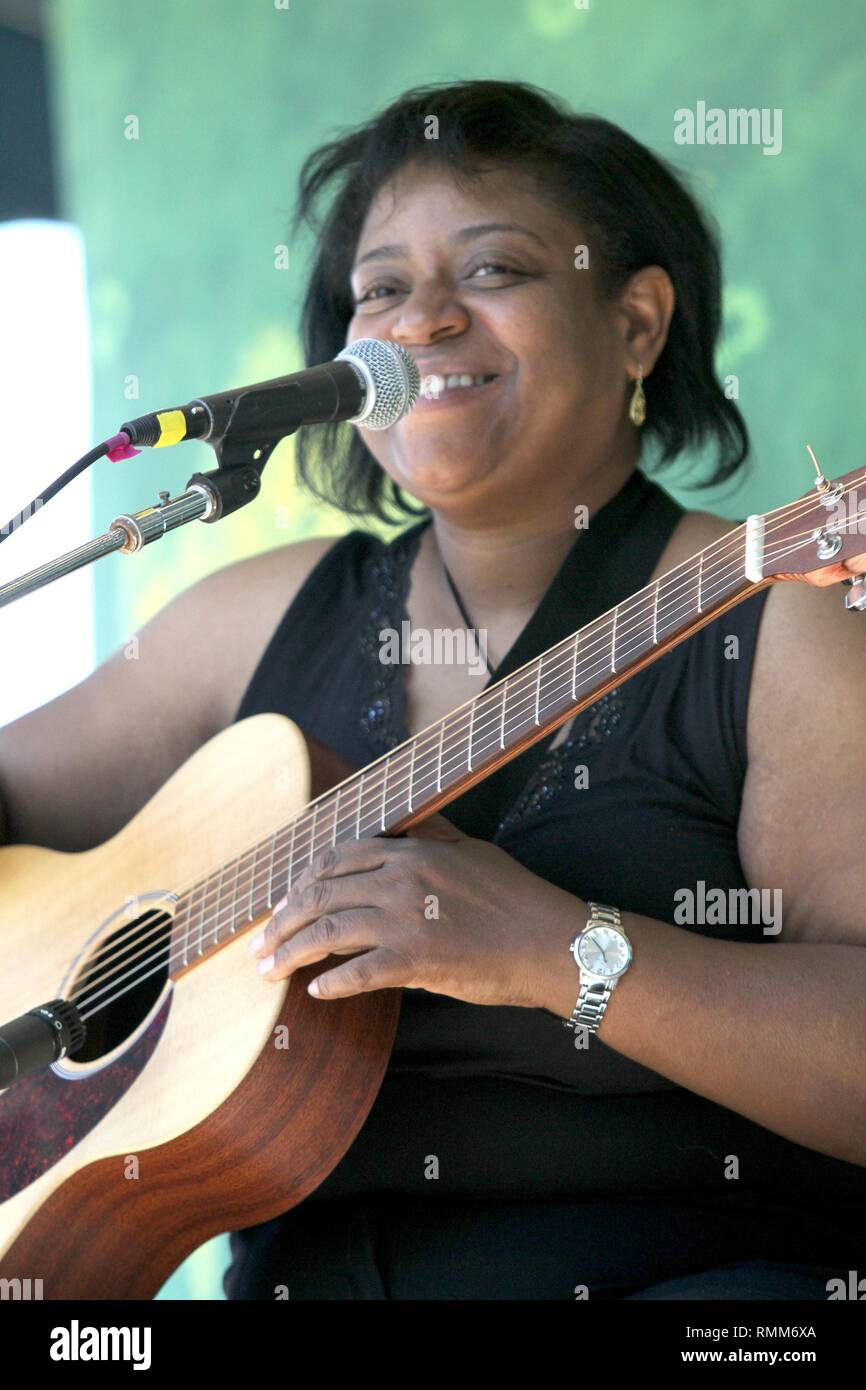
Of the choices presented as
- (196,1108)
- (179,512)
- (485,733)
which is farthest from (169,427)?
(196,1108)

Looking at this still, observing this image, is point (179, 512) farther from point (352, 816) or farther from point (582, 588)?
point (582, 588)

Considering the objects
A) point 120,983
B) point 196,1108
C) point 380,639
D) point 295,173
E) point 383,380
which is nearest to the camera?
point 383,380

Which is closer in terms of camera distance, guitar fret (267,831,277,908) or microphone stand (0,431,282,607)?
microphone stand (0,431,282,607)

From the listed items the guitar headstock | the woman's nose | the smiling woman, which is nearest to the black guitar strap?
the smiling woman

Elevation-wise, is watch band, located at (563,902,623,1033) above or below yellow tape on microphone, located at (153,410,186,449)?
below

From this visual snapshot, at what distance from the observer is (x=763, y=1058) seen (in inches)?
56.6

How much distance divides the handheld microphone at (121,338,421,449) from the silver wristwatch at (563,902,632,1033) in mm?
530

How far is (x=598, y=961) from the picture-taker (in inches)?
56.2

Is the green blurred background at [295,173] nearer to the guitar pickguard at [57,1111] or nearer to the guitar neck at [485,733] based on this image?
the guitar neck at [485,733]

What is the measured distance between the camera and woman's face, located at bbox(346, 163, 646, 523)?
184 cm

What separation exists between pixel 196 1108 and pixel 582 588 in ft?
2.66

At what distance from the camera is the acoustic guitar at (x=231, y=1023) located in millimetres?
1442

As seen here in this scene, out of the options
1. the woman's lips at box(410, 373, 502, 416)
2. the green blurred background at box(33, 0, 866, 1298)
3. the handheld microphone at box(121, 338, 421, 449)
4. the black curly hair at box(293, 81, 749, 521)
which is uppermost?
the green blurred background at box(33, 0, 866, 1298)

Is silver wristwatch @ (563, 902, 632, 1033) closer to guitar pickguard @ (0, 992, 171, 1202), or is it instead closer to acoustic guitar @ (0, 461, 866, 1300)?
acoustic guitar @ (0, 461, 866, 1300)
